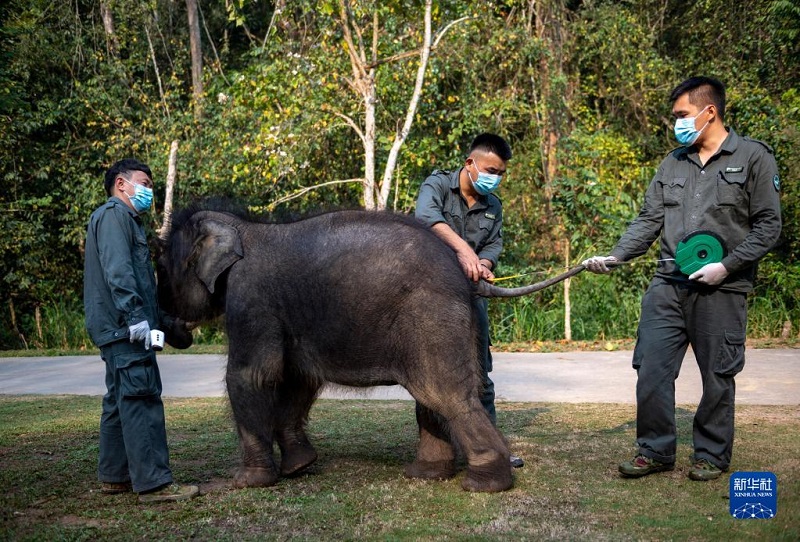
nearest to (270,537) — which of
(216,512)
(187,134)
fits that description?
(216,512)

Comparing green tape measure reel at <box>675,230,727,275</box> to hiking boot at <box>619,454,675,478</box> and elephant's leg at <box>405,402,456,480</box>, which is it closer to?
hiking boot at <box>619,454,675,478</box>

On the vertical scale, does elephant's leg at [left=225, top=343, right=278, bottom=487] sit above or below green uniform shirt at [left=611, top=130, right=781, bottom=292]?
below

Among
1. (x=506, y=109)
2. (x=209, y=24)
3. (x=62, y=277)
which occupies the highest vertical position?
(x=209, y=24)

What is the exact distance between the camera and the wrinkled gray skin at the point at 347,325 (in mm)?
5301

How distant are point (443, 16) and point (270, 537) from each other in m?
12.2

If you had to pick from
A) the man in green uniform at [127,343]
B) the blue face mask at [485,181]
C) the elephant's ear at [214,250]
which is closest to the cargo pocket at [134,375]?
the man in green uniform at [127,343]

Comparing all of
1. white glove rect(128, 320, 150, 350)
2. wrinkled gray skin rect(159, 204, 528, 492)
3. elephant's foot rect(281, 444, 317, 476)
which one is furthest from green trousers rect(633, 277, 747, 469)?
white glove rect(128, 320, 150, 350)

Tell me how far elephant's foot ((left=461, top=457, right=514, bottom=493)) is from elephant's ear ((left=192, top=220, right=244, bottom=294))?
2068 millimetres

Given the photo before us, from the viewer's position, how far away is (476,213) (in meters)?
6.32

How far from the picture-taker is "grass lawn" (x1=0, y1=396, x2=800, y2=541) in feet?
14.9

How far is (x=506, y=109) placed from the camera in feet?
53.4

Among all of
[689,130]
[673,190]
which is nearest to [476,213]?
[673,190]

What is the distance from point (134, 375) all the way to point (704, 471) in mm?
3532

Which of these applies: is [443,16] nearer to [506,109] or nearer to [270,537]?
[506,109]
